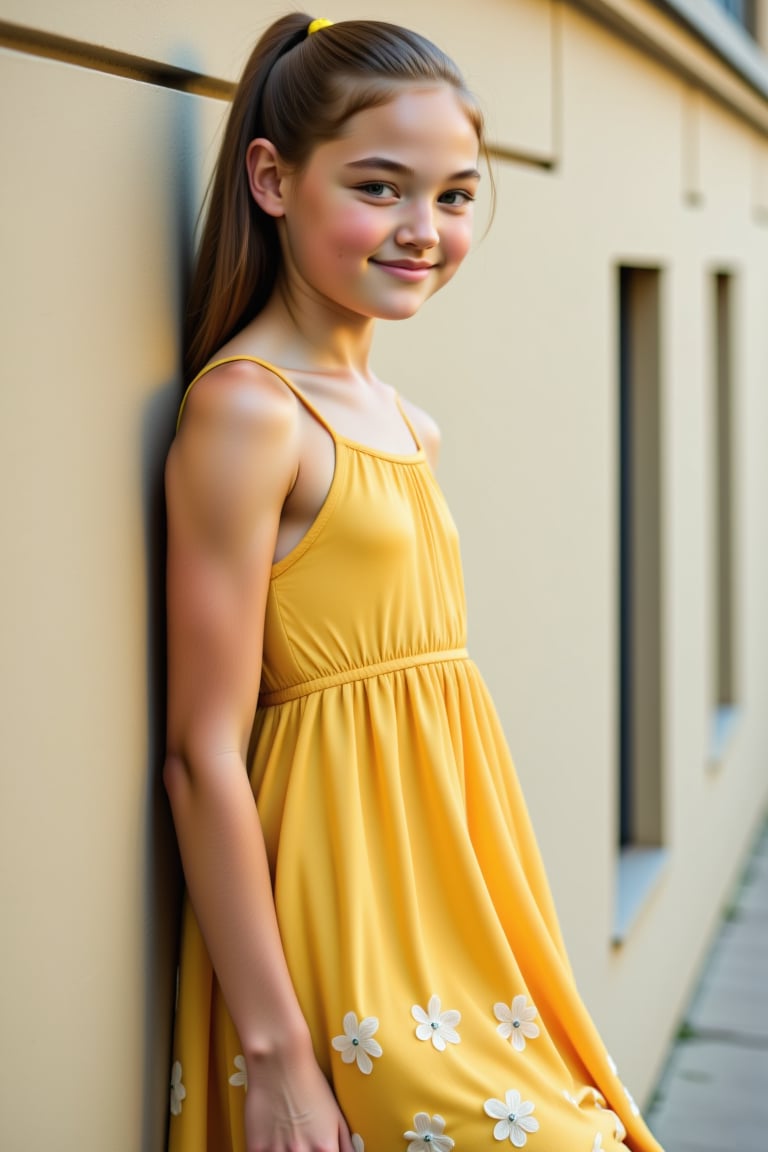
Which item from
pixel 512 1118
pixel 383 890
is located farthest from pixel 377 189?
pixel 512 1118

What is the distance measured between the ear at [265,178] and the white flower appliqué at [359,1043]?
3.39 ft

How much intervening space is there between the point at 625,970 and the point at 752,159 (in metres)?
4.56

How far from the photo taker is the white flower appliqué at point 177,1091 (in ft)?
6.48

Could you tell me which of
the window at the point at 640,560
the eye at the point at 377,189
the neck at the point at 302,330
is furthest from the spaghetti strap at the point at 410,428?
the window at the point at 640,560

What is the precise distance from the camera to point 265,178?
1.95 metres

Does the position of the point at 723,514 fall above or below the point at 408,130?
below

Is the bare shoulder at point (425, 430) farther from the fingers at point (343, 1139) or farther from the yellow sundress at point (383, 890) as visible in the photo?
the fingers at point (343, 1139)

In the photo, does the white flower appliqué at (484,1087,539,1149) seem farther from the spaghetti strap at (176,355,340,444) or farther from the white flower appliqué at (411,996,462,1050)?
the spaghetti strap at (176,355,340,444)

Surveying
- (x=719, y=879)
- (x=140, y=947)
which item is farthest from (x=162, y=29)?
(x=719, y=879)

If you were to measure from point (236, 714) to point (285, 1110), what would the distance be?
0.48 meters

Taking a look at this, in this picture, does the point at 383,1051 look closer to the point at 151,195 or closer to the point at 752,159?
the point at 151,195

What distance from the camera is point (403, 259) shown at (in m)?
1.93

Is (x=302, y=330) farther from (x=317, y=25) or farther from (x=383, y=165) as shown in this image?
(x=317, y=25)

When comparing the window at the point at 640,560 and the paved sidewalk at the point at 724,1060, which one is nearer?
the paved sidewalk at the point at 724,1060
